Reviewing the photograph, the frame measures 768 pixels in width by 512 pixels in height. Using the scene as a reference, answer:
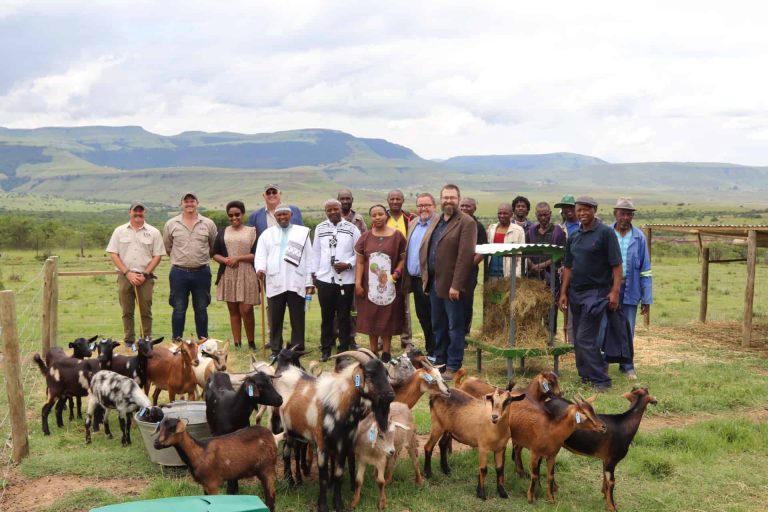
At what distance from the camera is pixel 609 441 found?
639 cm

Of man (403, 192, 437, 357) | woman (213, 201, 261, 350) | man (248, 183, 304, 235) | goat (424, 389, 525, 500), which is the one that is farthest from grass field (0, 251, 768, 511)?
man (248, 183, 304, 235)

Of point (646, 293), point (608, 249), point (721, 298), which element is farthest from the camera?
point (721, 298)

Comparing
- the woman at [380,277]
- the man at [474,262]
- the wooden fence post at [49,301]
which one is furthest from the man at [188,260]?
the man at [474,262]

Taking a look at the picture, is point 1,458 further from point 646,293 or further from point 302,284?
point 646,293

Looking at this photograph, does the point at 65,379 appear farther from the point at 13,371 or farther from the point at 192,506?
the point at 192,506

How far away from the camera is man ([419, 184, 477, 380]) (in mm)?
10125

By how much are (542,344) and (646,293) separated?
77.3 inches

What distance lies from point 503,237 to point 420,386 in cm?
534

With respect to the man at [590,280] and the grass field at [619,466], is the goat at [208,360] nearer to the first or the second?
the grass field at [619,466]

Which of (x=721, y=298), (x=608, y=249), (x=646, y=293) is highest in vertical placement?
(x=608, y=249)

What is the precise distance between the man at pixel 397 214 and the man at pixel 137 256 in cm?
384

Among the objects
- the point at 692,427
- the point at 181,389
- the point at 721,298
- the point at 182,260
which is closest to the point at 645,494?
the point at 692,427

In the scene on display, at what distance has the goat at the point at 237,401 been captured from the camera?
652cm

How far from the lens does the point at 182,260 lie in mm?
11688
